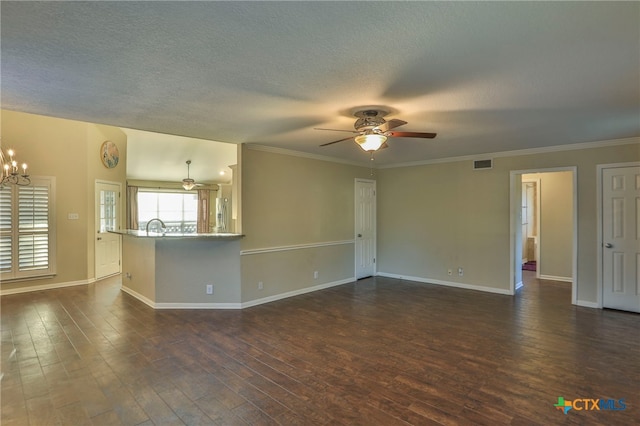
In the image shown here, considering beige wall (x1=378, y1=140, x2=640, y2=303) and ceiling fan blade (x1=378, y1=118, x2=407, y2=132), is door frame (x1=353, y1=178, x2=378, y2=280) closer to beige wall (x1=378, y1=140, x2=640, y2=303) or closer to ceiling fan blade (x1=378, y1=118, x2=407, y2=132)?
beige wall (x1=378, y1=140, x2=640, y2=303)

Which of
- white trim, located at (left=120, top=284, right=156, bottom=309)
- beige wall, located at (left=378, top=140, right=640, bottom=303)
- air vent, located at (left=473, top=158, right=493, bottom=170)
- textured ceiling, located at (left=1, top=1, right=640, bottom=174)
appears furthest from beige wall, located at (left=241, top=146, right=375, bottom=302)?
air vent, located at (left=473, top=158, right=493, bottom=170)

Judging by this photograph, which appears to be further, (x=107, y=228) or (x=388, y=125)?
(x=107, y=228)

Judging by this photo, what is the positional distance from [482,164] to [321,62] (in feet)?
15.3

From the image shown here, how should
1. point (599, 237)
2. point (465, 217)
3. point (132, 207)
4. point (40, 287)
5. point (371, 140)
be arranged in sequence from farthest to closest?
point (132, 207) < point (465, 217) < point (40, 287) < point (599, 237) < point (371, 140)

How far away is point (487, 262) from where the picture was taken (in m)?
5.77

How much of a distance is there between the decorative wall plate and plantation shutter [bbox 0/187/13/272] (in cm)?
168

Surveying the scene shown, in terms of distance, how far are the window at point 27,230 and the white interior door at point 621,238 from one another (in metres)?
9.18

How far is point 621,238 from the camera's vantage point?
463 cm

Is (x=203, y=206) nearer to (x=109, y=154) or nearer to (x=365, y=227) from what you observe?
(x=109, y=154)

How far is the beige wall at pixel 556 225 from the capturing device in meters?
6.55

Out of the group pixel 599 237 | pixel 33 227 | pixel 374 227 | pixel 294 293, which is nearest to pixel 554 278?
pixel 599 237

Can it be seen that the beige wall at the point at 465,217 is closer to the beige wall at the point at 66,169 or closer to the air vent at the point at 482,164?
the air vent at the point at 482,164

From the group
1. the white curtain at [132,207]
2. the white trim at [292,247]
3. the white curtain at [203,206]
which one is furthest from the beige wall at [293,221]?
the white curtain at [132,207]

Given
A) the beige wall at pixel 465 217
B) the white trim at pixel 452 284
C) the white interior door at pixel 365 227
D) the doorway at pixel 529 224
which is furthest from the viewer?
the doorway at pixel 529 224
